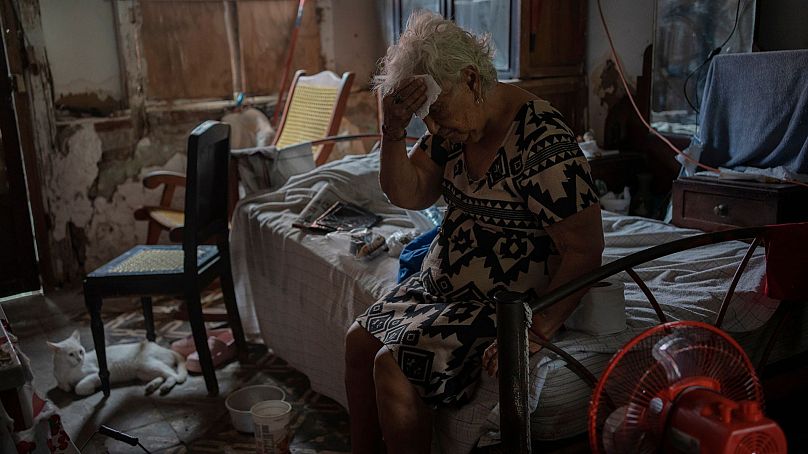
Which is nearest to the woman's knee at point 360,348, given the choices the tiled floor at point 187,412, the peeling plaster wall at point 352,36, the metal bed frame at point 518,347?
the metal bed frame at point 518,347

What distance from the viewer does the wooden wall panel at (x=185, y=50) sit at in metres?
4.13

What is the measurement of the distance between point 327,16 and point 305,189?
190 cm

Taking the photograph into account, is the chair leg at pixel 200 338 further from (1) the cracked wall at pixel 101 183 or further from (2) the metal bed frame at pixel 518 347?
(1) the cracked wall at pixel 101 183

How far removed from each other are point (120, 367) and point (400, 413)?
5.38 ft

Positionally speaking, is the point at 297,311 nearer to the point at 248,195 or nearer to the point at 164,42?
the point at 248,195

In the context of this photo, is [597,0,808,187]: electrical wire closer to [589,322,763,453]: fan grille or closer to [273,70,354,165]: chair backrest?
[273,70,354,165]: chair backrest

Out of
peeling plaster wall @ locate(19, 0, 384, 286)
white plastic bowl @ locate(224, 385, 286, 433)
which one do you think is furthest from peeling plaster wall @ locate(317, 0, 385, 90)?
white plastic bowl @ locate(224, 385, 286, 433)

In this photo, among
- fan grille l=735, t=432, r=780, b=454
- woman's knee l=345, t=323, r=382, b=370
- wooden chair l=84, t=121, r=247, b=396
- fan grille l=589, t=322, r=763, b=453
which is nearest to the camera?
fan grille l=735, t=432, r=780, b=454

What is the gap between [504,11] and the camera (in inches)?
143

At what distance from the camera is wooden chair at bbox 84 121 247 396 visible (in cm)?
250

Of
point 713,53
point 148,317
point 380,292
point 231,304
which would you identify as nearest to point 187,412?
point 231,304

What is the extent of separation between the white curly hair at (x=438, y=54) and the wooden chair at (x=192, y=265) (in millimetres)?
1100

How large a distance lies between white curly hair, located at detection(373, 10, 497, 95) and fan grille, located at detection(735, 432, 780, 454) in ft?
3.03

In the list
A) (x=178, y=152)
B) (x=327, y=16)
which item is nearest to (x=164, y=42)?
(x=178, y=152)
